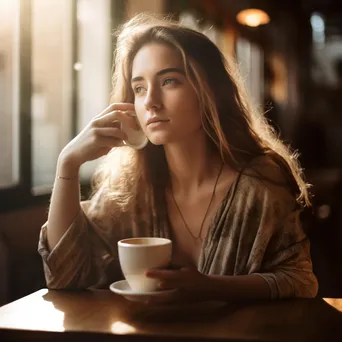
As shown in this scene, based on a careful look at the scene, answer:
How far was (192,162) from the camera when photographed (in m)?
0.68

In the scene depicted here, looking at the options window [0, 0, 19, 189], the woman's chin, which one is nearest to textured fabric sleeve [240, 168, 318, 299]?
the woman's chin

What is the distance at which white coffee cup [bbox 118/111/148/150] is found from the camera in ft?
2.15

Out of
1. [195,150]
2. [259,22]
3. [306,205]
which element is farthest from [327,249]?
[259,22]

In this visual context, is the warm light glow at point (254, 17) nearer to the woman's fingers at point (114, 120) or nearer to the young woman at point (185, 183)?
the young woman at point (185, 183)

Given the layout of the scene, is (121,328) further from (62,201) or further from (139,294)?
(62,201)

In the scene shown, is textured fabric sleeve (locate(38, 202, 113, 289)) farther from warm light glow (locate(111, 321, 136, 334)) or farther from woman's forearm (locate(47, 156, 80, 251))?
warm light glow (locate(111, 321, 136, 334))

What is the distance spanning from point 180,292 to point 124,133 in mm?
226

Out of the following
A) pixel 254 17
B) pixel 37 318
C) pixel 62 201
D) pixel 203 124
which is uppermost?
pixel 254 17

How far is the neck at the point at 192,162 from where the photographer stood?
67 centimetres

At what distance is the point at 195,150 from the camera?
2.22ft

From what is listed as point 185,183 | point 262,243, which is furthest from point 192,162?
point 262,243

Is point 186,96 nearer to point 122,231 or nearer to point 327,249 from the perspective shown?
point 122,231

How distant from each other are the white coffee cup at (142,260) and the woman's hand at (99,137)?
16cm

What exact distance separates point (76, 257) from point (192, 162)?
21cm
